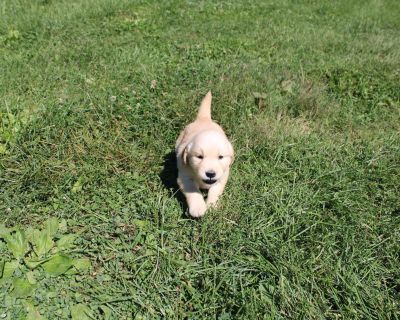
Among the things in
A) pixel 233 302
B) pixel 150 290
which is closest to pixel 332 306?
pixel 233 302

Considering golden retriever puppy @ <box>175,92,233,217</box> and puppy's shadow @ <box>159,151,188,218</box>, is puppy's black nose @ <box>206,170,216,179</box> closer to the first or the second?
golden retriever puppy @ <box>175,92,233,217</box>

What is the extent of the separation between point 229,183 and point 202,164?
0.80 meters

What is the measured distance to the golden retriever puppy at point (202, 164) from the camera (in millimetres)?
2926

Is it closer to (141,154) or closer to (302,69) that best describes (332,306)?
(141,154)

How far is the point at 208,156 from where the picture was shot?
2943 mm

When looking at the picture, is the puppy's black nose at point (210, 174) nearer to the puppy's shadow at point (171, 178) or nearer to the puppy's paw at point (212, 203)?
the puppy's paw at point (212, 203)

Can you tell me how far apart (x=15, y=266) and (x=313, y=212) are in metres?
2.24

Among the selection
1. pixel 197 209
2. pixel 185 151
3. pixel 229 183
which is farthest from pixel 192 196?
pixel 229 183

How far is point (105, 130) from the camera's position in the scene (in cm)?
406

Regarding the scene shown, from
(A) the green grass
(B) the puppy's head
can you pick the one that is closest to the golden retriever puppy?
(B) the puppy's head

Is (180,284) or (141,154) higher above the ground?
(141,154)

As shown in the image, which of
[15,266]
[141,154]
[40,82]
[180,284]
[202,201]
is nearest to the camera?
[15,266]

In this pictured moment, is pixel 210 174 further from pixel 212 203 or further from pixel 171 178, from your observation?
pixel 171 178

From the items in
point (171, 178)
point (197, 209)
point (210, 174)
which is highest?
point (210, 174)
